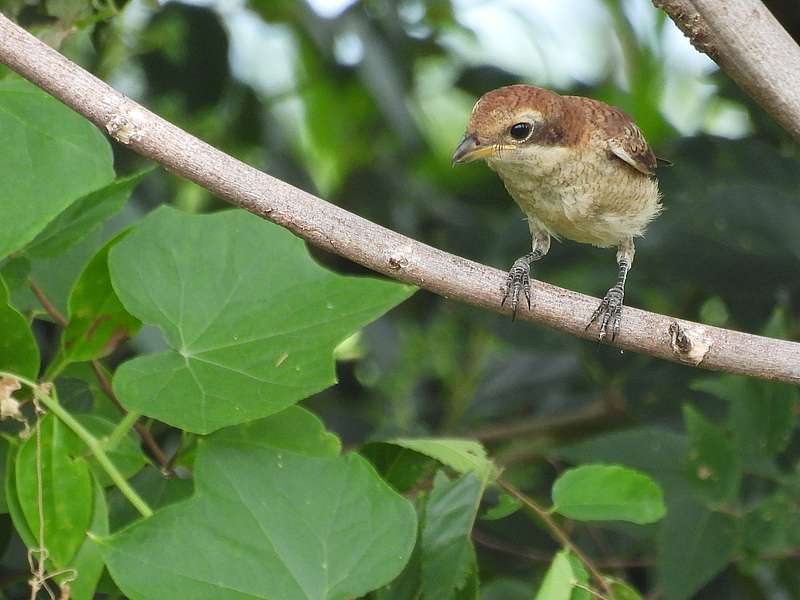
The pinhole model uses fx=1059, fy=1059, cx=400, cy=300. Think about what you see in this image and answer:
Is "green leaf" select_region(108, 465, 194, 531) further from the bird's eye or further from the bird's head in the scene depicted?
the bird's eye

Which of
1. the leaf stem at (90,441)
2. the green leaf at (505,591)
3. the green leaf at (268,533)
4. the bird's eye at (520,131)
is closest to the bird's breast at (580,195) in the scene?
the bird's eye at (520,131)

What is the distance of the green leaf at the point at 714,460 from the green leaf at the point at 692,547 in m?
0.07

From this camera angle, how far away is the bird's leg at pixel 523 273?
7.39 feet

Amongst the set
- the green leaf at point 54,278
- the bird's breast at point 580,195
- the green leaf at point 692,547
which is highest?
the green leaf at point 54,278

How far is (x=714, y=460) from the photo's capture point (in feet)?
9.44

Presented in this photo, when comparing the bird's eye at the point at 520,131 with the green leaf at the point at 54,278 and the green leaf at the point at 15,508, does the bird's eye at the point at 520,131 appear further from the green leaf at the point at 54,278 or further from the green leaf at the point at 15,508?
the green leaf at the point at 15,508

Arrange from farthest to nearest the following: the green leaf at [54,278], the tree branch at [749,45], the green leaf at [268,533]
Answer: the green leaf at [54,278]
the tree branch at [749,45]
the green leaf at [268,533]

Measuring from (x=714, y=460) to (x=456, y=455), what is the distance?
106 centimetres

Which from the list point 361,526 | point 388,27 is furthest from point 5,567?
point 388,27

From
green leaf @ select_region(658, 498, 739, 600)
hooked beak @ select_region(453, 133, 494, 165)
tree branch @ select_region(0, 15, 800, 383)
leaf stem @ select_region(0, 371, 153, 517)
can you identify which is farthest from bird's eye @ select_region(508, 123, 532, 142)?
leaf stem @ select_region(0, 371, 153, 517)

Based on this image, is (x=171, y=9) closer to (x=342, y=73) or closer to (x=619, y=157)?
(x=342, y=73)

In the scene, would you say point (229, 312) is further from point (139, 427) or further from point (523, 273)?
point (523, 273)

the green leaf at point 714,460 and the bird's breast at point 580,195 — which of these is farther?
the bird's breast at point 580,195

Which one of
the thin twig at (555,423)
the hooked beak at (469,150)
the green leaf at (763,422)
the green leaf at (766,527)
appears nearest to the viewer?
the green leaf at (766,527)
